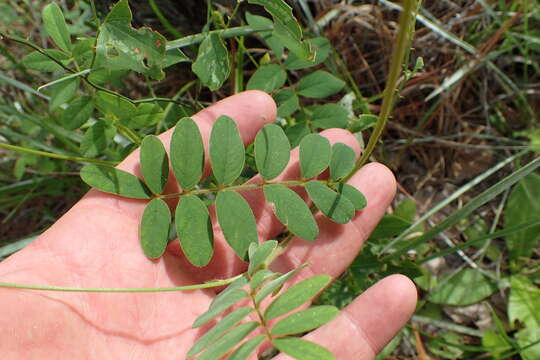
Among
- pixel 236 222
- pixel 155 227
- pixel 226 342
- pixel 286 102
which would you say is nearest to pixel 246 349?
pixel 226 342

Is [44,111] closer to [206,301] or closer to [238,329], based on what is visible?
[206,301]

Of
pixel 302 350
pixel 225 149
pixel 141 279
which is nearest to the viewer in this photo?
pixel 302 350

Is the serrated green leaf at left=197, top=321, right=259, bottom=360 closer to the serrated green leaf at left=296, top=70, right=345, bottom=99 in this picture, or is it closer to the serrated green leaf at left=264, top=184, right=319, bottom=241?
the serrated green leaf at left=264, top=184, right=319, bottom=241

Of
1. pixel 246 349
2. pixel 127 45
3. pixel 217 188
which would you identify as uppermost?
pixel 127 45

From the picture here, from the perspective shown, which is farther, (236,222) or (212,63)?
(212,63)

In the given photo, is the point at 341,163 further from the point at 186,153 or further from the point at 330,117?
the point at 186,153

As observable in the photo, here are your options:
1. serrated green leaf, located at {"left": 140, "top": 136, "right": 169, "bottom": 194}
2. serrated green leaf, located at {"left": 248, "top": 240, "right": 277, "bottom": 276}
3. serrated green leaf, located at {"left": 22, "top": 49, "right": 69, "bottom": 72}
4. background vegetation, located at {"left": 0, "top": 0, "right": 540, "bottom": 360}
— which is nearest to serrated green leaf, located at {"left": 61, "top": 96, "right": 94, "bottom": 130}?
serrated green leaf, located at {"left": 22, "top": 49, "right": 69, "bottom": 72}

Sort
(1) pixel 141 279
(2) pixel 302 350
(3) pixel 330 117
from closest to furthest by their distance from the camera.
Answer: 1. (2) pixel 302 350
2. (1) pixel 141 279
3. (3) pixel 330 117

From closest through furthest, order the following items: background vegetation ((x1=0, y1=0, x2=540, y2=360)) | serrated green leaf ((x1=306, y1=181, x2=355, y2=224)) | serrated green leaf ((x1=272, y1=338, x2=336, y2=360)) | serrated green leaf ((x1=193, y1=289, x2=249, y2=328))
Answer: serrated green leaf ((x1=272, y1=338, x2=336, y2=360)) < serrated green leaf ((x1=193, y1=289, x2=249, y2=328)) < serrated green leaf ((x1=306, y1=181, x2=355, y2=224)) < background vegetation ((x1=0, y1=0, x2=540, y2=360))
